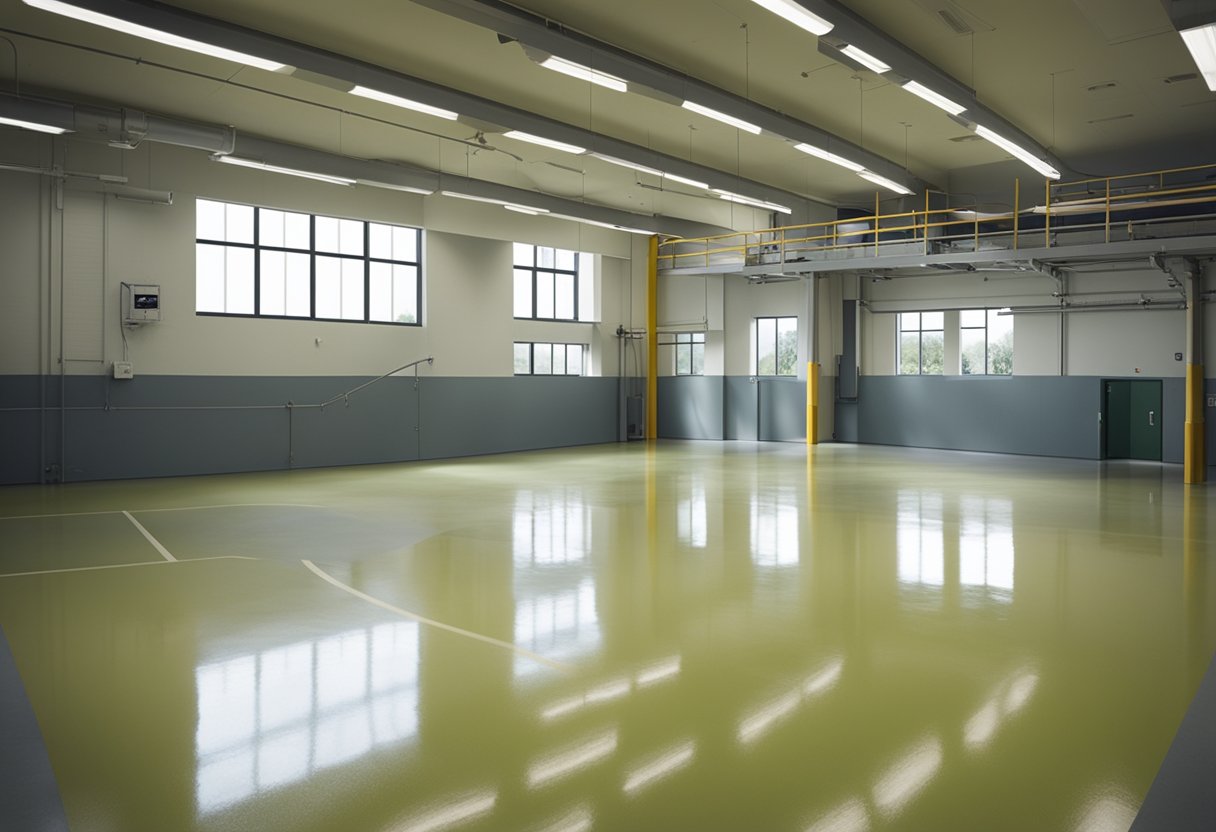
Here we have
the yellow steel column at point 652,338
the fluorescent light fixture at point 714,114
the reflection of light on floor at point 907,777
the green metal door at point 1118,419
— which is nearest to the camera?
the reflection of light on floor at point 907,777

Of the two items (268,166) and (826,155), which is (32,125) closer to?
(268,166)

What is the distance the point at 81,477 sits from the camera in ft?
55.3

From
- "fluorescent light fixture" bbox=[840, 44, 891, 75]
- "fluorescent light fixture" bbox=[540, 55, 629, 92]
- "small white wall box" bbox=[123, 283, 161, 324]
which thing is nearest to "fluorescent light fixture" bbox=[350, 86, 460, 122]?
"fluorescent light fixture" bbox=[540, 55, 629, 92]

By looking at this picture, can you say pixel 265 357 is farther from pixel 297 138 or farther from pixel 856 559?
pixel 856 559

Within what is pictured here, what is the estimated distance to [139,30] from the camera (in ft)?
32.7

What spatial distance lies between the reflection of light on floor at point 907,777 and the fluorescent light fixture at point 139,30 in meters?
9.64

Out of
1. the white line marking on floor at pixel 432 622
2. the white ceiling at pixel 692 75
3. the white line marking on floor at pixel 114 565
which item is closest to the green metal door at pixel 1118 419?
the white ceiling at pixel 692 75

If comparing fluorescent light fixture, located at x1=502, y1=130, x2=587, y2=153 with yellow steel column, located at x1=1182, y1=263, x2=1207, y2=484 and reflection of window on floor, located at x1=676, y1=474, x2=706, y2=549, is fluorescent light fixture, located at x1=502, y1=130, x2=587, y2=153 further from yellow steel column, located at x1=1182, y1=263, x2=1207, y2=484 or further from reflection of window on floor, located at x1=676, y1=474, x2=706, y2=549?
yellow steel column, located at x1=1182, y1=263, x2=1207, y2=484

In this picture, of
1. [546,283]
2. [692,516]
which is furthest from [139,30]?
[546,283]

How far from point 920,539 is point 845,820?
25.0 ft

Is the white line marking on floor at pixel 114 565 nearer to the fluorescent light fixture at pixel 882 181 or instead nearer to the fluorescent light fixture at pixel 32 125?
the fluorescent light fixture at pixel 32 125

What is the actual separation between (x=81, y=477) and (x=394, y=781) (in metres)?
15.1

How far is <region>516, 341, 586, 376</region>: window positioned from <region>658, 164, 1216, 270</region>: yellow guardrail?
13.1 ft

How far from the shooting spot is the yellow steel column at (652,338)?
2780cm
